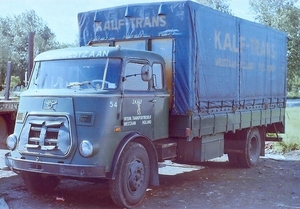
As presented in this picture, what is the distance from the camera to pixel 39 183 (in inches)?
332

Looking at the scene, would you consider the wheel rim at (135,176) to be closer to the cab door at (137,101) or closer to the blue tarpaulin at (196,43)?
the cab door at (137,101)

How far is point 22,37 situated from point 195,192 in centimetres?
4651

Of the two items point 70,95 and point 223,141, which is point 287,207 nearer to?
point 223,141

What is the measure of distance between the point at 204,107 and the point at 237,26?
8.42 feet

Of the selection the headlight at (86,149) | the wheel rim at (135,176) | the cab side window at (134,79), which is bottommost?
the wheel rim at (135,176)

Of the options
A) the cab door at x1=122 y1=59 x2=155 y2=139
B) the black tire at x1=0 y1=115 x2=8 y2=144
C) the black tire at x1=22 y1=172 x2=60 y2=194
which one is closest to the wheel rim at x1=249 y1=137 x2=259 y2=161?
the cab door at x1=122 y1=59 x2=155 y2=139

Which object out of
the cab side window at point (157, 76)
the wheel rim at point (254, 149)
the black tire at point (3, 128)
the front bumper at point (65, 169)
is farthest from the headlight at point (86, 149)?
the wheel rim at point (254, 149)

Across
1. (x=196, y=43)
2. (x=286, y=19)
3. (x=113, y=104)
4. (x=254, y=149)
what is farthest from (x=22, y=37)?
(x=113, y=104)

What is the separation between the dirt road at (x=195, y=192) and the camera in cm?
797

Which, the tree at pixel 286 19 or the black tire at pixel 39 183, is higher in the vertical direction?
the tree at pixel 286 19

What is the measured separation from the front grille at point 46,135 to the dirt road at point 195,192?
→ 1.02m

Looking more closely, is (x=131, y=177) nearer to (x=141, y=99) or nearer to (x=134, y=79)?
(x=141, y=99)

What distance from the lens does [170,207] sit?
7.79 m

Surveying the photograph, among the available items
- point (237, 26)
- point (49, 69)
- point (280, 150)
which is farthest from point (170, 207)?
point (280, 150)
